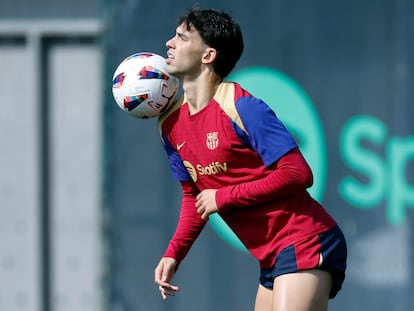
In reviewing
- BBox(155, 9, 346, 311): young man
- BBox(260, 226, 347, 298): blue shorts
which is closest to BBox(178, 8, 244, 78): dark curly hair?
BBox(155, 9, 346, 311): young man

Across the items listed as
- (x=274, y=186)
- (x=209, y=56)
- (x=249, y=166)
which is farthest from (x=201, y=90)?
(x=274, y=186)

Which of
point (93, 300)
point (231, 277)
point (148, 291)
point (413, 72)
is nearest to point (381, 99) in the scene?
point (413, 72)

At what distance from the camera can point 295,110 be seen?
6.64 m

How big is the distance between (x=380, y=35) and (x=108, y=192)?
1940mm

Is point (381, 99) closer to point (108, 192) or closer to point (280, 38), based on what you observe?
point (280, 38)

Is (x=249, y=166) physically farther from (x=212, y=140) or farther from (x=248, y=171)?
(x=212, y=140)

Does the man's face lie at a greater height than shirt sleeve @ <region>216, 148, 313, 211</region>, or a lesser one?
greater

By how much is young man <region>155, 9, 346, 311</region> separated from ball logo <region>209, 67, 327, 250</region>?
2.23 m

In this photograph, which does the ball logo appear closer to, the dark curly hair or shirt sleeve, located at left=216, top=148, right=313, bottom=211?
the dark curly hair

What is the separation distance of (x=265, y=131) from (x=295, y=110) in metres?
2.53

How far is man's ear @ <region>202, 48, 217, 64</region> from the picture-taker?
4.35 m

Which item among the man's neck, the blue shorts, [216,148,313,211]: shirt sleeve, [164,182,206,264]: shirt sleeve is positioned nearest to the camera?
[216,148,313,211]: shirt sleeve

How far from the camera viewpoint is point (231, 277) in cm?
673

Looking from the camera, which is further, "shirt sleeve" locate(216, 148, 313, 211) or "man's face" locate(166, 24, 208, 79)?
"man's face" locate(166, 24, 208, 79)
